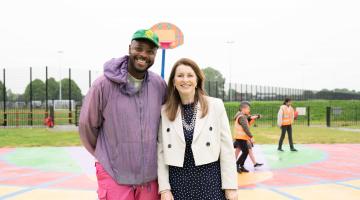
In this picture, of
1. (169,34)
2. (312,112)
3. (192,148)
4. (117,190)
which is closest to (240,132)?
(169,34)

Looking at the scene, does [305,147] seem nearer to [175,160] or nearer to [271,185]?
[271,185]

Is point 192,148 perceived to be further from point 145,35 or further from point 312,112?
point 312,112

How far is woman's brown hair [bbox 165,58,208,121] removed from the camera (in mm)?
2770

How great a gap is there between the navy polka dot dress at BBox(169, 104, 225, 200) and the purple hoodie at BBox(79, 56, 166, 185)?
0.17 metres

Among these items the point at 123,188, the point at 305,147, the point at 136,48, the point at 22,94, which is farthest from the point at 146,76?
the point at 22,94

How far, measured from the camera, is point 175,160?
8.87 ft

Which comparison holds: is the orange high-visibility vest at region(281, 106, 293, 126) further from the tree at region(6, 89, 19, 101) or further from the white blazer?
the tree at region(6, 89, 19, 101)

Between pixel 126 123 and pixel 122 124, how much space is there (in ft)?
0.10

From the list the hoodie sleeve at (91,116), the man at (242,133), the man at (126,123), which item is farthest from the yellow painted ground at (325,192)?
the hoodie sleeve at (91,116)

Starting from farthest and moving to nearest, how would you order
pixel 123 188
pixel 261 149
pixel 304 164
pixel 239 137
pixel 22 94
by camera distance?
pixel 22 94 → pixel 261 149 → pixel 304 164 → pixel 239 137 → pixel 123 188

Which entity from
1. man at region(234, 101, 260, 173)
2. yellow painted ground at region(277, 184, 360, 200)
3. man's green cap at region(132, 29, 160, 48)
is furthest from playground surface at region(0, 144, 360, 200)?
man's green cap at region(132, 29, 160, 48)

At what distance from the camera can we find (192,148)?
8.88 feet

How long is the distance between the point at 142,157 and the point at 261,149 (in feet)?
31.4

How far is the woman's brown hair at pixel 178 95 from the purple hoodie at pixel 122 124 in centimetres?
12
